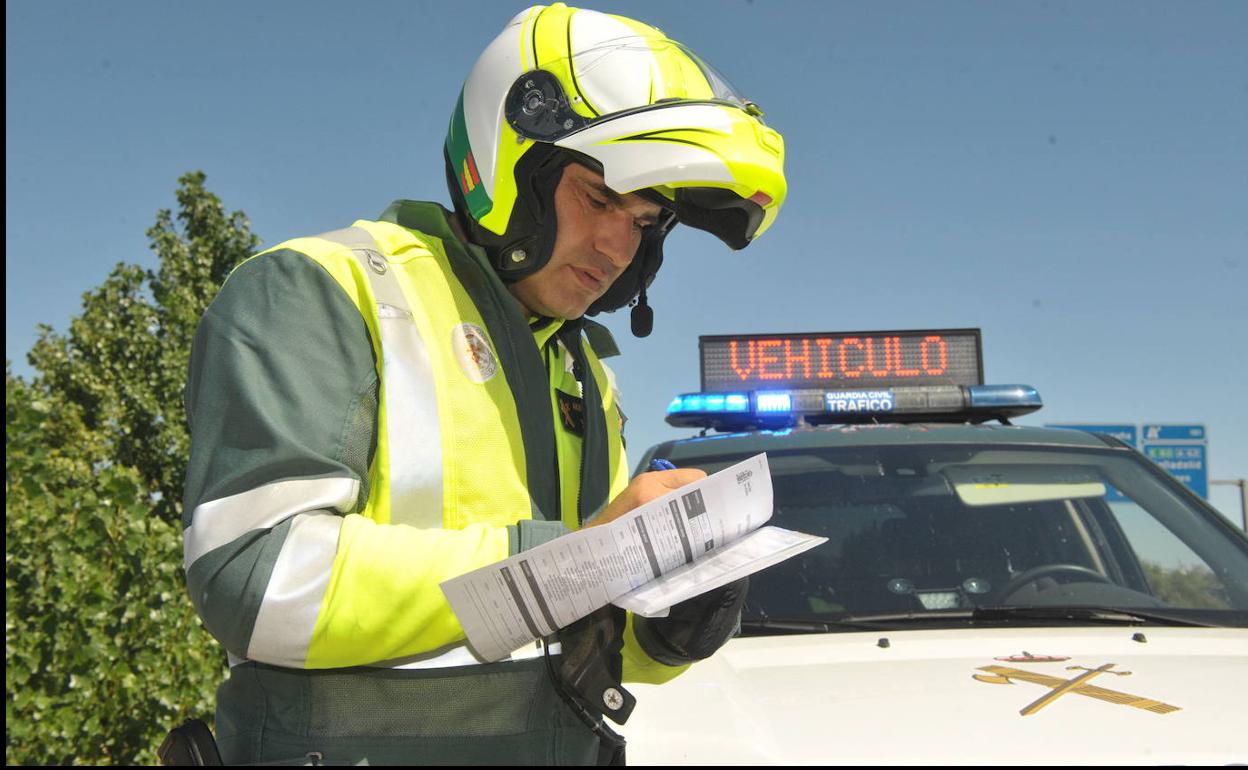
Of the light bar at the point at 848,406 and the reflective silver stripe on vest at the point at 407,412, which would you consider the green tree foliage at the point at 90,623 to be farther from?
the reflective silver stripe on vest at the point at 407,412

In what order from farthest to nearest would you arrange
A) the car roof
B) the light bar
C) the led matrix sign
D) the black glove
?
the led matrix sign
the light bar
the car roof
the black glove

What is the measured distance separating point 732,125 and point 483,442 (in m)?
0.77

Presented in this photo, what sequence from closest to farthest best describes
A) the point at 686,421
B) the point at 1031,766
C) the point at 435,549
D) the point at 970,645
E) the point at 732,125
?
1. the point at 435,549
2. the point at 1031,766
3. the point at 732,125
4. the point at 970,645
5. the point at 686,421

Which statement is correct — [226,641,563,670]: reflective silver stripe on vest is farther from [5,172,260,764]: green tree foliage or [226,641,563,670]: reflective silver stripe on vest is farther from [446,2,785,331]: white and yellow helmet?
[5,172,260,764]: green tree foliage

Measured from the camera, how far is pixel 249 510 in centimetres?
135

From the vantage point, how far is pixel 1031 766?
1.56 m

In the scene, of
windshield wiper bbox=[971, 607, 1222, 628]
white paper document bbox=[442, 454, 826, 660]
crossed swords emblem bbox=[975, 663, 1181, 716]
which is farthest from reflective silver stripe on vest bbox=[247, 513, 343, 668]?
windshield wiper bbox=[971, 607, 1222, 628]

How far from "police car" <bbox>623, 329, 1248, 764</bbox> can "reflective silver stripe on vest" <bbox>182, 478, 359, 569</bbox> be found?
80 centimetres

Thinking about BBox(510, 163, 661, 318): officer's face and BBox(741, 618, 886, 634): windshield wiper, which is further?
BBox(741, 618, 886, 634): windshield wiper

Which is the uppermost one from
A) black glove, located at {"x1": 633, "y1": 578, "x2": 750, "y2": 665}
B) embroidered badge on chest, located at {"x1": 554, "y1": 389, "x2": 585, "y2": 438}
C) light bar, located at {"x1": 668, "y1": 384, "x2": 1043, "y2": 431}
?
embroidered badge on chest, located at {"x1": 554, "y1": 389, "x2": 585, "y2": 438}

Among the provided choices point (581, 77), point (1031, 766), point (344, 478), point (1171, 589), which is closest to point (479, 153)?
point (581, 77)

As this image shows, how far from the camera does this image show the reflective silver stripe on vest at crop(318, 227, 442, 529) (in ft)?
4.97

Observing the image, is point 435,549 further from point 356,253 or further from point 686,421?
point 686,421

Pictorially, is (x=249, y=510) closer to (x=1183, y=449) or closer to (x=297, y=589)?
(x=297, y=589)
